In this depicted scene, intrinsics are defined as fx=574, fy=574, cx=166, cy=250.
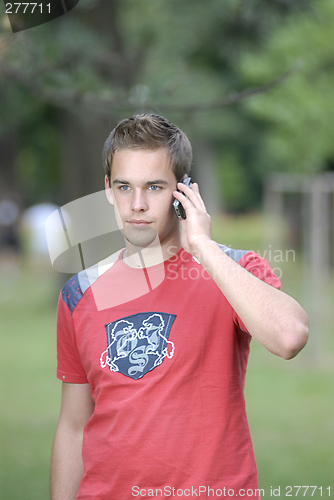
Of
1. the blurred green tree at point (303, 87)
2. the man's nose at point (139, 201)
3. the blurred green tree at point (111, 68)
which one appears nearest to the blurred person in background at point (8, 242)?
the blurred green tree at point (111, 68)

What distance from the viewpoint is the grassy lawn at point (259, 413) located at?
17.4 feet

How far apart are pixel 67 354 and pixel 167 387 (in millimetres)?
491

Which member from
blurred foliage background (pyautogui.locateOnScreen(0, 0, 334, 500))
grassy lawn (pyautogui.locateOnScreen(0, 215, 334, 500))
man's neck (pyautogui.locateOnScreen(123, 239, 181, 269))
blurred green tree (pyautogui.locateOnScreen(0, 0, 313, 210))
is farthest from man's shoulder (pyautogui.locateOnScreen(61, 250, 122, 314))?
grassy lawn (pyautogui.locateOnScreen(0, 215, 334, 500))

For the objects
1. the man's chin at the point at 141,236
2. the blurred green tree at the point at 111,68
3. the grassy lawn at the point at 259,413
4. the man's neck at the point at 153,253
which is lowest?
the grassy lawn at the point at 259,413

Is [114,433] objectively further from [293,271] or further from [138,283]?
[293,271]

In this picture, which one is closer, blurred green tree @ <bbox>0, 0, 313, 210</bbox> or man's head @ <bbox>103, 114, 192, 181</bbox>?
man's head @ <bbox>103, 114, 192, 181</bbox>

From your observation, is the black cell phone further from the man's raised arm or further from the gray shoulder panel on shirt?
the gray shoulder panel on shirt

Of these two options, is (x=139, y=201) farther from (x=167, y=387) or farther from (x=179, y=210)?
(x=167, y=387)

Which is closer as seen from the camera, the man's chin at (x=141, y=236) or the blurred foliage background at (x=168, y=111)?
the man's chin at (x=141, y=236)

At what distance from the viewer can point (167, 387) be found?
6.85 feet

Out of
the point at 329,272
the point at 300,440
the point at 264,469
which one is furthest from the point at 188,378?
the point at 329,272

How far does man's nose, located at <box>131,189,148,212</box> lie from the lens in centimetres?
227

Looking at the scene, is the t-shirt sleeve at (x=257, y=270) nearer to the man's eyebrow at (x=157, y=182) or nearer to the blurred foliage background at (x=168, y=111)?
the man's eyebrow at (x=157, y=182)

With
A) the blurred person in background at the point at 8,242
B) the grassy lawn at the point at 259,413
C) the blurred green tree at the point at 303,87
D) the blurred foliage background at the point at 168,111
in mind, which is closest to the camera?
the blurred foliage background at the point at 168,111
